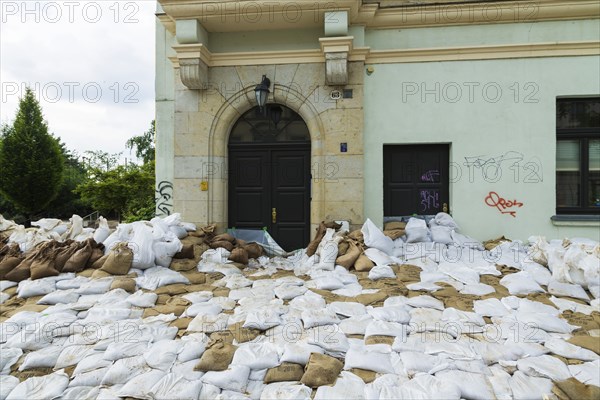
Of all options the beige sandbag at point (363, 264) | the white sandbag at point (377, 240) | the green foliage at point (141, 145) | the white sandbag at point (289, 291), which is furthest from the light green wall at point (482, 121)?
the green foliage at point (141, 145)

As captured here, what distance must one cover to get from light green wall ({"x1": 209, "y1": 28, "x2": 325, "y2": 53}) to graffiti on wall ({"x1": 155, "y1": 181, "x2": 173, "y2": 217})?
281 cm

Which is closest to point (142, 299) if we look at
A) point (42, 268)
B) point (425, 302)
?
point (42, 268)

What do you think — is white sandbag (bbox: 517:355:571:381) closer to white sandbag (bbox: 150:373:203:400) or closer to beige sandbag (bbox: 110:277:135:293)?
white sandbag (bbox: 150:373:203:400)

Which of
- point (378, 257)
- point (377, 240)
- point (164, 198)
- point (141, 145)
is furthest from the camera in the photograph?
point (141, 145)

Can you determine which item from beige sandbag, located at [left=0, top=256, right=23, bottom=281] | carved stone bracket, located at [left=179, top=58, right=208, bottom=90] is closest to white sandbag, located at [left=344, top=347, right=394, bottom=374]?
beige sandbag, located at [left=0, top=256, right=23, bottom=281]

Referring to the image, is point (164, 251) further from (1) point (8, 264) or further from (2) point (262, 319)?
(2) point (262, 319)

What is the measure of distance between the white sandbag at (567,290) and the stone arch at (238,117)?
11.7 feet

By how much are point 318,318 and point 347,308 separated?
1.34 feet

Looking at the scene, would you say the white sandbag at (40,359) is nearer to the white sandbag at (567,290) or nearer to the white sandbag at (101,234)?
the white sandbag at (101,234)

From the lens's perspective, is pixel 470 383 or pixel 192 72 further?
pixel 192 72

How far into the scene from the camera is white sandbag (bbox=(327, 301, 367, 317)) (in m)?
3.39

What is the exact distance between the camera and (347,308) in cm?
347

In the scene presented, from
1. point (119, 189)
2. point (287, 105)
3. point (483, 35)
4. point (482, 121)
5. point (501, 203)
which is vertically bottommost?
point (501, 203)

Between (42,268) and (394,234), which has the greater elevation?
(394,234)
